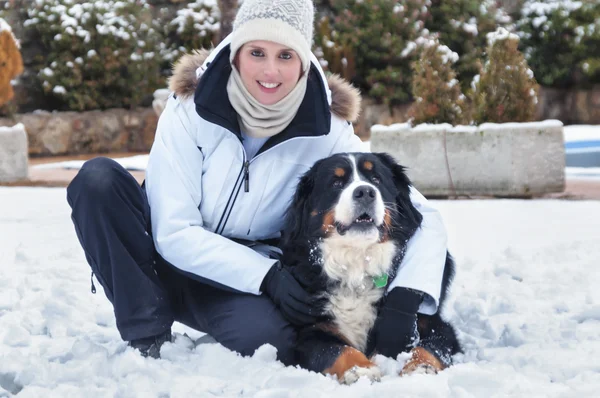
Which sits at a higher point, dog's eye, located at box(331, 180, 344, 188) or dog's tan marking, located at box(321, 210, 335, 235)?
dog's eye, located at box(331, 180, 344, 188)

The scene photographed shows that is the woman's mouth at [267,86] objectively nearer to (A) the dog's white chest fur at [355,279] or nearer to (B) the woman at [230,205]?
(B) the woman at [230,205]

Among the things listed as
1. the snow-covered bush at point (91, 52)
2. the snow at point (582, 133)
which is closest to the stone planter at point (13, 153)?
the snow-covered bush at point (91, 52)

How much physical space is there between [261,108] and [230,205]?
0.41 metres

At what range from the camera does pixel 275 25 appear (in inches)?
117

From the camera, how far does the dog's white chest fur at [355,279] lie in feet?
9.84

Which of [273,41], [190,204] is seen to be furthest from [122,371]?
[273,41]

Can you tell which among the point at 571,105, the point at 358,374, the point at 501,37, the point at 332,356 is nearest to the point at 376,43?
the point at 571,105

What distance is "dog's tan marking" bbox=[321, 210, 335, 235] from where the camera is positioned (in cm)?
297

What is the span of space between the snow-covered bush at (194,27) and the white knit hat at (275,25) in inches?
409

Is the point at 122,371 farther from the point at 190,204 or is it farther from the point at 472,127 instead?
the point at 472,127

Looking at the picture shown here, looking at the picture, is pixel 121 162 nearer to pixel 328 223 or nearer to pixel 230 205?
pixel 230 205

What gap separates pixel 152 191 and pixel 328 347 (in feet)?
3.03

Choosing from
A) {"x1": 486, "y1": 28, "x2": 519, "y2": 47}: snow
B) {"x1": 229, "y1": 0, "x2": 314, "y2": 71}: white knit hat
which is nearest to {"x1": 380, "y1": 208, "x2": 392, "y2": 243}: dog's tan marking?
{"x1": 229, "y1": 0, "x2": 314, "y2": 71}: white knit hat

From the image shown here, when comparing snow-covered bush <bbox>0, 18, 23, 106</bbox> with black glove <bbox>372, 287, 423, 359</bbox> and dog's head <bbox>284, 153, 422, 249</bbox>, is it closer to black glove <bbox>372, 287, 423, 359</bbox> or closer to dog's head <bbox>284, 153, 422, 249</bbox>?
dog's head <bbox>284, 153, 422, 249</bbox>
